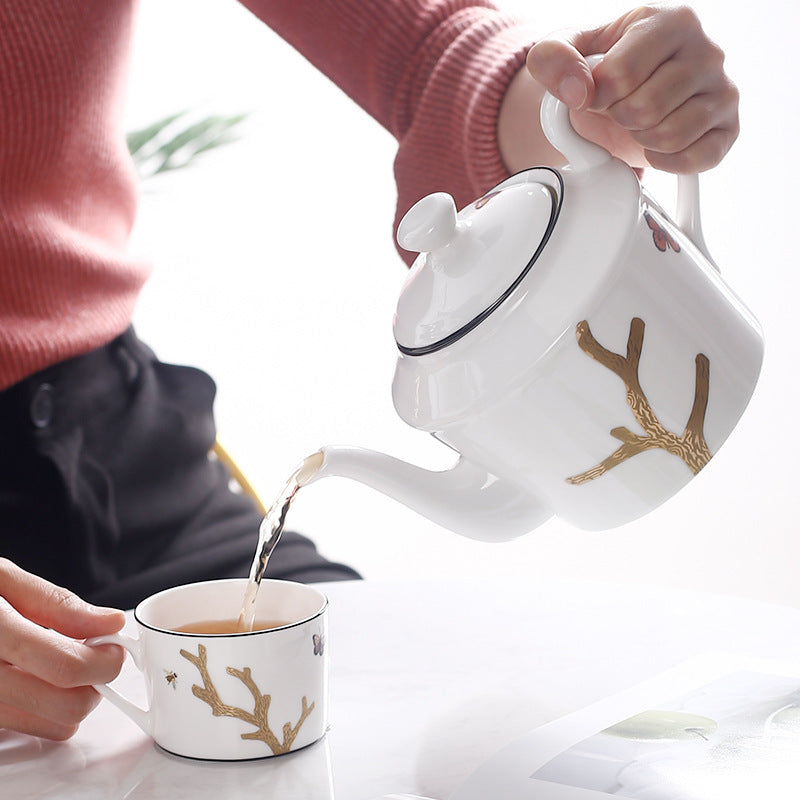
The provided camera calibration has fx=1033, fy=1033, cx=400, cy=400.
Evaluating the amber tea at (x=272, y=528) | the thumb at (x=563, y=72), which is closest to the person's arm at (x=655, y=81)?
the thumb at (x=563, y=72)

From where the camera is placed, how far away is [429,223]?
0.49 m

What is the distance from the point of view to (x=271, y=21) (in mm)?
Answer: 896

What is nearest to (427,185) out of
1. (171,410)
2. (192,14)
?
(171,410)

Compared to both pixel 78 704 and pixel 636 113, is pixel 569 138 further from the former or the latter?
pixel 78 704

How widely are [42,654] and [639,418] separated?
1.02 ft

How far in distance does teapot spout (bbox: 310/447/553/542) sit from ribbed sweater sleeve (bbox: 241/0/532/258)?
1.05 ft

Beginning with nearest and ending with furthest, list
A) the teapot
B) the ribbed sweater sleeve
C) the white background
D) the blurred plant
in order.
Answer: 1. the teapot
2. the ribbed sweater sleeve
3. the blurred plant
4. the white background

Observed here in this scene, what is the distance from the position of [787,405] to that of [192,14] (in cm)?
134

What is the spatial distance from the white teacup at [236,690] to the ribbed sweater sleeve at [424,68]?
0.40 meters

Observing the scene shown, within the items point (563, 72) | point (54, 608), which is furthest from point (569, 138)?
point (54, 608)

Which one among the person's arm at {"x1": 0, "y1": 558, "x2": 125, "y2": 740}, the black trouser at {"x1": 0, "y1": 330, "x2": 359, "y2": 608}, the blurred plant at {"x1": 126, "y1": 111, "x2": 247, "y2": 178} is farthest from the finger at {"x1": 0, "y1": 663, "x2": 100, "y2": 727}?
the blurred plant at {"x1": 126, "y1": 111, "x2": 247, "y2": 178}

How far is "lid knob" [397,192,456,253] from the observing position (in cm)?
49

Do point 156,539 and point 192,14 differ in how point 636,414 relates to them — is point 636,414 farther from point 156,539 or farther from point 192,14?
point 192,14

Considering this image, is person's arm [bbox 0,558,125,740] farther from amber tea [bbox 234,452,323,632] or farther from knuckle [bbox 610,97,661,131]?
knuckle [bbox 610,97,661,131]
